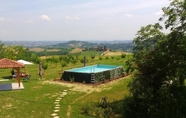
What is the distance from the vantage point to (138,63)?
1055cm

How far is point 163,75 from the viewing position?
32.0 feet

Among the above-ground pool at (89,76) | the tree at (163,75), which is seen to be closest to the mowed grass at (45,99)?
the above-ground pool at (89,76)

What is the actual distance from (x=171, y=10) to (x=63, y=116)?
720 cm

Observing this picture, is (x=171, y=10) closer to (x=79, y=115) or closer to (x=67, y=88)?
(x=79, y=115)

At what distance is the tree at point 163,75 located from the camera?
8.44 meters

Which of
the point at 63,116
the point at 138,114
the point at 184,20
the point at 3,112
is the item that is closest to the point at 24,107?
the point at 3,112

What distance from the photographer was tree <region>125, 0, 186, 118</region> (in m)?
8.44

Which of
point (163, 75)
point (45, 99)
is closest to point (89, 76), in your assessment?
point (45, 99)

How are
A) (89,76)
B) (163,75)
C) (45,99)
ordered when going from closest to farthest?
(163,75) < (45,99) < (89,76)

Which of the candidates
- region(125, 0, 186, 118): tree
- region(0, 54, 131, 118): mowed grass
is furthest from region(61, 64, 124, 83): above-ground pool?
region(125, 0, 186, 118): tree

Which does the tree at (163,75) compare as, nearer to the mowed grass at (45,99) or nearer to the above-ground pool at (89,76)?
the mowed grass at (45,99)

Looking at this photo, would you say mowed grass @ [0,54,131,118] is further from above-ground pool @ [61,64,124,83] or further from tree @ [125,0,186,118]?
tree @ [125,0,186,118]

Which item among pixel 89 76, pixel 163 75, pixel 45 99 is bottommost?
pixel 45 99

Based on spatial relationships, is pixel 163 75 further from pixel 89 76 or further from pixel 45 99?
pixel 89 76
